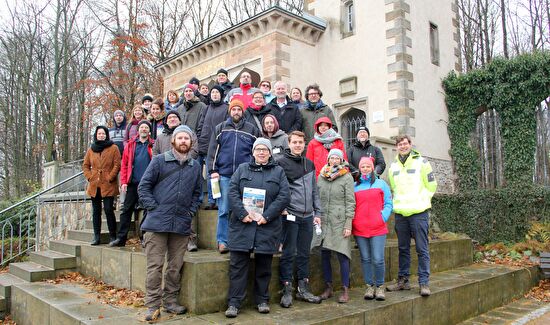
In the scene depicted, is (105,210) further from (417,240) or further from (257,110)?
(417,240)

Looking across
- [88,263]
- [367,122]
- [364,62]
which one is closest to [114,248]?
[88,263]

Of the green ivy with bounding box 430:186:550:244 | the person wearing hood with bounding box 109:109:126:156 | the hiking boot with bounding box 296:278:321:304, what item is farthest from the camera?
the green ivy with bounding box 430:186:550:244

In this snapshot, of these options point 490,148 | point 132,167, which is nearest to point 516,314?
point 132,167

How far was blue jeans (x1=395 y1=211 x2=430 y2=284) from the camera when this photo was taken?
580cm

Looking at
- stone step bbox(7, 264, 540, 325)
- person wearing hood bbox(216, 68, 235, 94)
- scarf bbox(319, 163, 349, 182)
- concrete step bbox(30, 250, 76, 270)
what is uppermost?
person wearing hood bbox(216, 68, 235, 94)

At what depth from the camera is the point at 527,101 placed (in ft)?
42.4

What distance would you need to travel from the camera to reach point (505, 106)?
13328 mm

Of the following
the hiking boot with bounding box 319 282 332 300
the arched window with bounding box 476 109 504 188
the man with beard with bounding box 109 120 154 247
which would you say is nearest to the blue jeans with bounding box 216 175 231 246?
the hiking boot with bounding box 319 282 332 300

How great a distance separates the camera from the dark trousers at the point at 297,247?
16.5ft

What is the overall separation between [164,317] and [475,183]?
39.9 feet

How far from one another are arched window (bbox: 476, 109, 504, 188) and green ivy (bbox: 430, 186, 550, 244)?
12.0ft

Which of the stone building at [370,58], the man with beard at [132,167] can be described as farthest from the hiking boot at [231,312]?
the stone building at [370,58]

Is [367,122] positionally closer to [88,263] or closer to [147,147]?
[147,147]

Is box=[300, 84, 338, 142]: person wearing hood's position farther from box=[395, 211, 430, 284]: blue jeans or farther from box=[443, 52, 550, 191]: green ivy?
box=[443, 52, 550, 191]: green ivy
